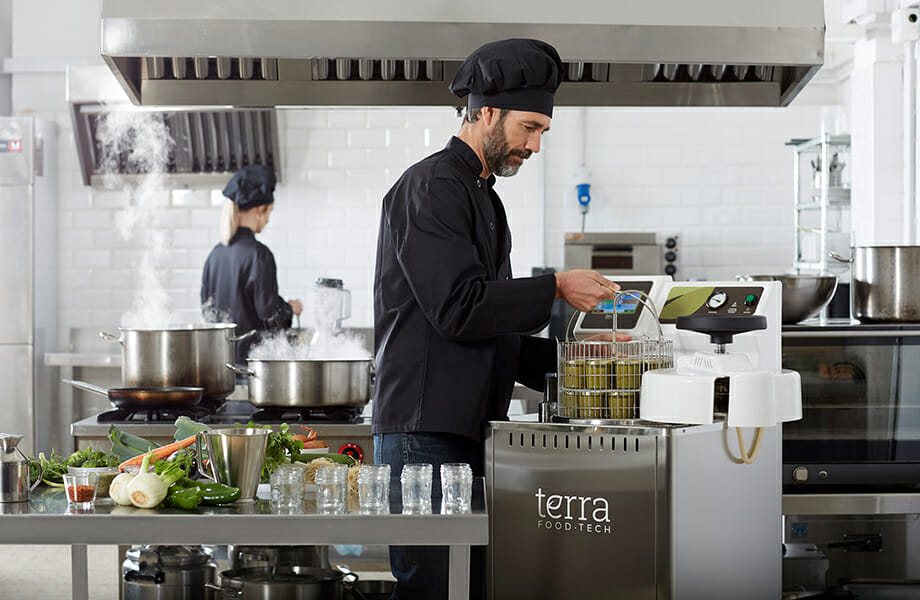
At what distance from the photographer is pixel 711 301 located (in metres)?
2.32

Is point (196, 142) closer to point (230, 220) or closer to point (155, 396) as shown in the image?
point (230, 220)

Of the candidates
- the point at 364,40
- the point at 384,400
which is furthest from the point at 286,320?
the point at 384,400

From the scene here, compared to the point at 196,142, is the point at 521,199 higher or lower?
lower

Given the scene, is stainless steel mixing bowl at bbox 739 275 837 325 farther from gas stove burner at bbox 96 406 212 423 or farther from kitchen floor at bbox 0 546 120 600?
kitchen floor at bbox 0 546 120 600

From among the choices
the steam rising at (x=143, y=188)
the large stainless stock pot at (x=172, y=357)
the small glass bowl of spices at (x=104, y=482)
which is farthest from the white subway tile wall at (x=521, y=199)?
the small glass bowl of spices at (x=104, y=482)

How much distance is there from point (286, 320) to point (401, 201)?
314 centimetres

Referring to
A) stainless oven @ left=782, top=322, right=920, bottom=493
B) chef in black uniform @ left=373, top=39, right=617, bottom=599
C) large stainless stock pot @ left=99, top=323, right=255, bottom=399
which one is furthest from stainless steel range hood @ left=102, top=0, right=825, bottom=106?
large stainless stock pot @ left=99, top=323, right=255, bottom=399

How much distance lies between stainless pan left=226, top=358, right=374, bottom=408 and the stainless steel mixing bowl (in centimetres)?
130

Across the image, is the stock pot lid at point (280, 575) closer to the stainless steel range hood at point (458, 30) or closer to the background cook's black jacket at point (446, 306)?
the background cook's black jacket at point (446, 306)

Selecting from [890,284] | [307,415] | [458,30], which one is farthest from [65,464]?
[890,284]

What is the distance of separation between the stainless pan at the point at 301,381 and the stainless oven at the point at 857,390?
4.40 ft

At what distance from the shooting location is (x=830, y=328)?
292cm

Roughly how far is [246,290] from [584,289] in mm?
3381

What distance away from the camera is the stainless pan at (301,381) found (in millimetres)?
3277
